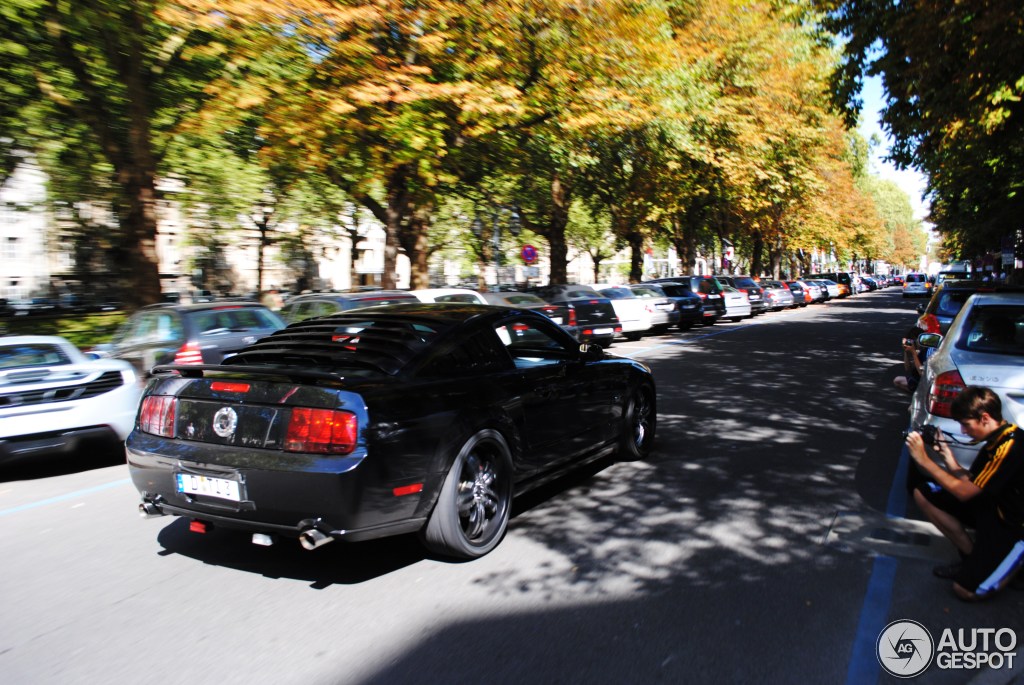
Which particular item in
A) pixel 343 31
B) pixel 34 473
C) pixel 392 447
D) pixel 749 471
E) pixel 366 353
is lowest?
pixel 34 473

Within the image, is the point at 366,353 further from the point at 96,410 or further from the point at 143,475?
the point at 96,410

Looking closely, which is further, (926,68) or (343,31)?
(343,31)

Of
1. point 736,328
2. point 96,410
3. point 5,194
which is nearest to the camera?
point 96,410

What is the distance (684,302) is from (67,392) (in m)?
19.9

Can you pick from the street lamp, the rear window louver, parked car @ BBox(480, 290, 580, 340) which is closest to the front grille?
the rear window louver

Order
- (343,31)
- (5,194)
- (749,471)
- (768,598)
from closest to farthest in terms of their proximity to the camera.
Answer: (768,598) → (749,471) → (343,31) → (5,194)

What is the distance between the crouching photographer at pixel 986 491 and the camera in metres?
3.86

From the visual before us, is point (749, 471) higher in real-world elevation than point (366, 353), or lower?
lower

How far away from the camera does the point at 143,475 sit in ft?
14.8

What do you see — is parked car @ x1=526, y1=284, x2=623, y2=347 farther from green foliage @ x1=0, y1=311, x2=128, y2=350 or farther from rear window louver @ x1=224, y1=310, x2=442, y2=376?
rear window louver @ x1=224, y1=310, x2=442, y2=376

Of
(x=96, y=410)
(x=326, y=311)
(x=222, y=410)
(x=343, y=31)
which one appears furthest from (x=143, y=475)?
(x=343, y=31)

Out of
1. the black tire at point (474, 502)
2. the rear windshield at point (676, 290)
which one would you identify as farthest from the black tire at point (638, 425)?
the rear windshield at point (676, 290)

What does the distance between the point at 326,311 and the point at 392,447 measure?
8507mm

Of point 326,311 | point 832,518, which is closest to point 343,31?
point 326,311
